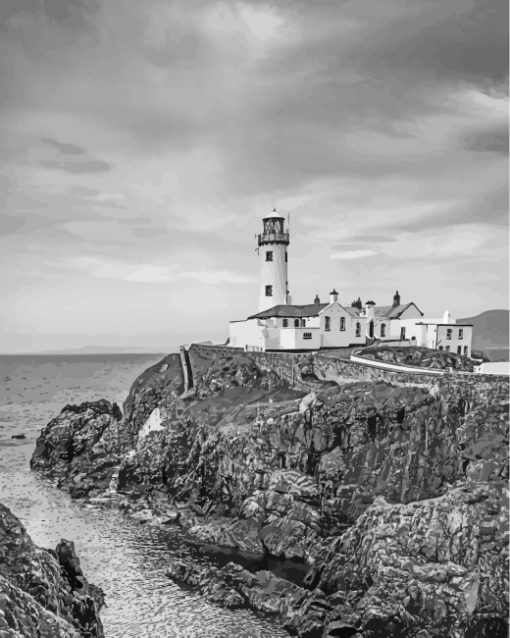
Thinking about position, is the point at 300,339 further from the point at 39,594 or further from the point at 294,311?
the point at 39,594

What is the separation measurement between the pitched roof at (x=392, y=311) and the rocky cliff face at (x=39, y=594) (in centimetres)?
3710

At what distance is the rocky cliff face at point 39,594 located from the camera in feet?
45.7

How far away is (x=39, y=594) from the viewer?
53.8 feet

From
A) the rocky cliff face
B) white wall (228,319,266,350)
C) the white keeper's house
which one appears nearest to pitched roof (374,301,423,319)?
the white keeper's house

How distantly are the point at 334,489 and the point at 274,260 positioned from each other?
94.9 feet

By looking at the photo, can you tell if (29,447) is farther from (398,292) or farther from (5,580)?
(398,292)

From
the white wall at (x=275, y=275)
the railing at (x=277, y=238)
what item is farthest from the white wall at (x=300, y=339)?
the railing at (x=277, y=238)

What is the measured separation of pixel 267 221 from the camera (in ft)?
166

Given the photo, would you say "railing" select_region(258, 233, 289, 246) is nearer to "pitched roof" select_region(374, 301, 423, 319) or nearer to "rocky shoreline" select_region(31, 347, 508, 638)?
"pitched roof" select_region(374, 301, 423, 319)

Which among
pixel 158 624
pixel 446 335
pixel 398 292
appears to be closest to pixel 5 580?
pixel 158 624

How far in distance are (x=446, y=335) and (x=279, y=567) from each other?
29.1 meters

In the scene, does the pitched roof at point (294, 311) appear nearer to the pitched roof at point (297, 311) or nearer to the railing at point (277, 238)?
the pitched roof at point (297, 311)

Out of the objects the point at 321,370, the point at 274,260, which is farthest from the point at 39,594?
the point at 274,260

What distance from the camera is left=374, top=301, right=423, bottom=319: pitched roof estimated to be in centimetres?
4812
